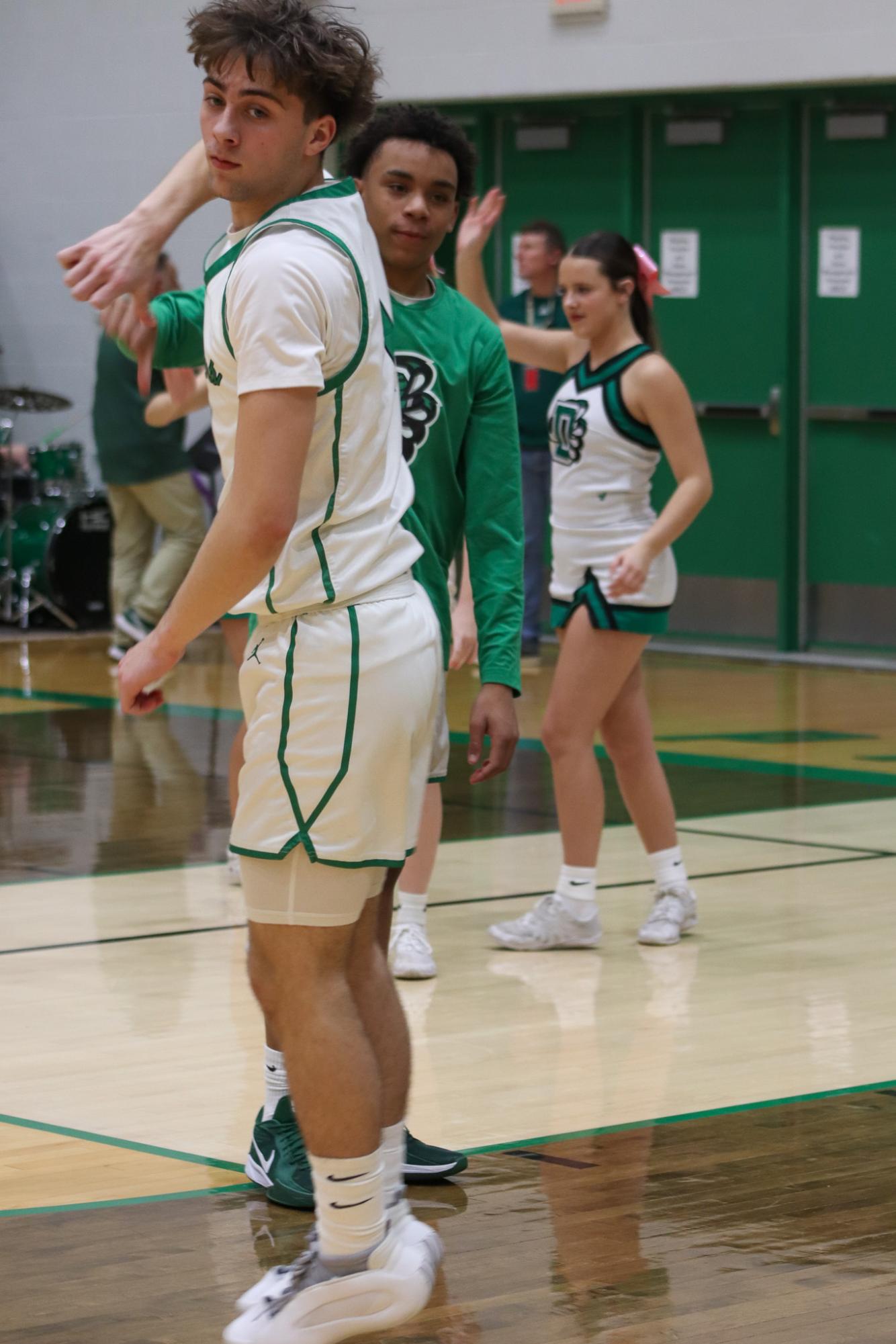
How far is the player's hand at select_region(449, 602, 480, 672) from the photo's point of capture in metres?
4.58

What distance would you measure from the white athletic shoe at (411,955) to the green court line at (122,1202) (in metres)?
1.49

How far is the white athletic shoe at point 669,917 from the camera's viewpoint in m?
5.56

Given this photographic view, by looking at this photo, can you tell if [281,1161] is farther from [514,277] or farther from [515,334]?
[514,277]

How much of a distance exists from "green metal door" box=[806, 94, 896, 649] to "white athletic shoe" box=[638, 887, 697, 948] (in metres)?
6.05

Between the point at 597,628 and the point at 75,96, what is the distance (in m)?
9.40

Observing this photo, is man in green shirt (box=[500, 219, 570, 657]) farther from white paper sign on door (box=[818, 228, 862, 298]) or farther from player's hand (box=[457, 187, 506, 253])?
player's hand (box=[457, 187, 506, 253])

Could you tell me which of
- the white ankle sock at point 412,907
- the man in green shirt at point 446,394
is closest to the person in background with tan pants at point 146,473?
the white ankle sock at point 412,907

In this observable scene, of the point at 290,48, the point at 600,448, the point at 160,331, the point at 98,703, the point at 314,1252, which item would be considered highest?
the point at 290,48

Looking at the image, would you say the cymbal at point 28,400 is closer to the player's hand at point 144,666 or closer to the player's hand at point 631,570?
the player's hand at point 631,570

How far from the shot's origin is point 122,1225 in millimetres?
3430

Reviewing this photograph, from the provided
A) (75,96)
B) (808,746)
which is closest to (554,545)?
(808,746)

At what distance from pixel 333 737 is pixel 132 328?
919 millimetres

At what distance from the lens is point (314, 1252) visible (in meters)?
2.96

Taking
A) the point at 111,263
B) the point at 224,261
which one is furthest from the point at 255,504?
the point at 111,263
